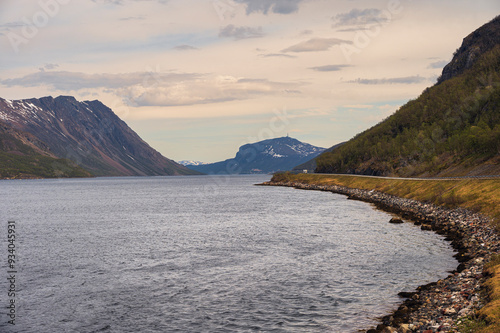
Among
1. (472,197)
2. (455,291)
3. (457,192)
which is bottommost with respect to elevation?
(455,291)

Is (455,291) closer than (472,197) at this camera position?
Yes

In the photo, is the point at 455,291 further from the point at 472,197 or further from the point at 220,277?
the point at 472,197

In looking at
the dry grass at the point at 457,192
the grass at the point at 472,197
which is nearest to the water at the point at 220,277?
the grass at the point at 472,197

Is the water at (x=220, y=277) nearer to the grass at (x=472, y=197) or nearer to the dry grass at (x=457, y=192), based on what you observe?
the grass at (x=472, y=197)

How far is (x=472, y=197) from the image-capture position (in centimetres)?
6744

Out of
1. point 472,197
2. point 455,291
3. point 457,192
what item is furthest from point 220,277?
point 457,192

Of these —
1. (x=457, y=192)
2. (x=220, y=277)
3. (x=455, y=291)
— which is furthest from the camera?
(x=457, y=192)

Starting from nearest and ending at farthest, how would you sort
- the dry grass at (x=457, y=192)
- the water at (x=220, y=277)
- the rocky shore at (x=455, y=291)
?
the rocky shore at (x=455, y=291), the water at (x=220, y=277), the dry grass at (x=457, y=192)

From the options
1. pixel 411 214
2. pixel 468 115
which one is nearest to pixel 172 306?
pixel 411 214

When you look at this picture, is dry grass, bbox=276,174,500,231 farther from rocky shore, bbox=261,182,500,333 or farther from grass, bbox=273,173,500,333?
rocky shore, bbox=261,182,500,333

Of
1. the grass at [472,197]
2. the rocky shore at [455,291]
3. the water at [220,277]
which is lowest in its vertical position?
the water at [220,277]

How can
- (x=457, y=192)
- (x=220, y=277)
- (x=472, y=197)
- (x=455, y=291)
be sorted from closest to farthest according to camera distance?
1. (x=455, y=291)
2. (x=220, y=277)
3. (x=472, y=197)
4. (x=457, y=192)

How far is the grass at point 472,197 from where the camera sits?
20.7 metres

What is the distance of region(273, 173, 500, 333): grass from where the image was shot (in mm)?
20731
